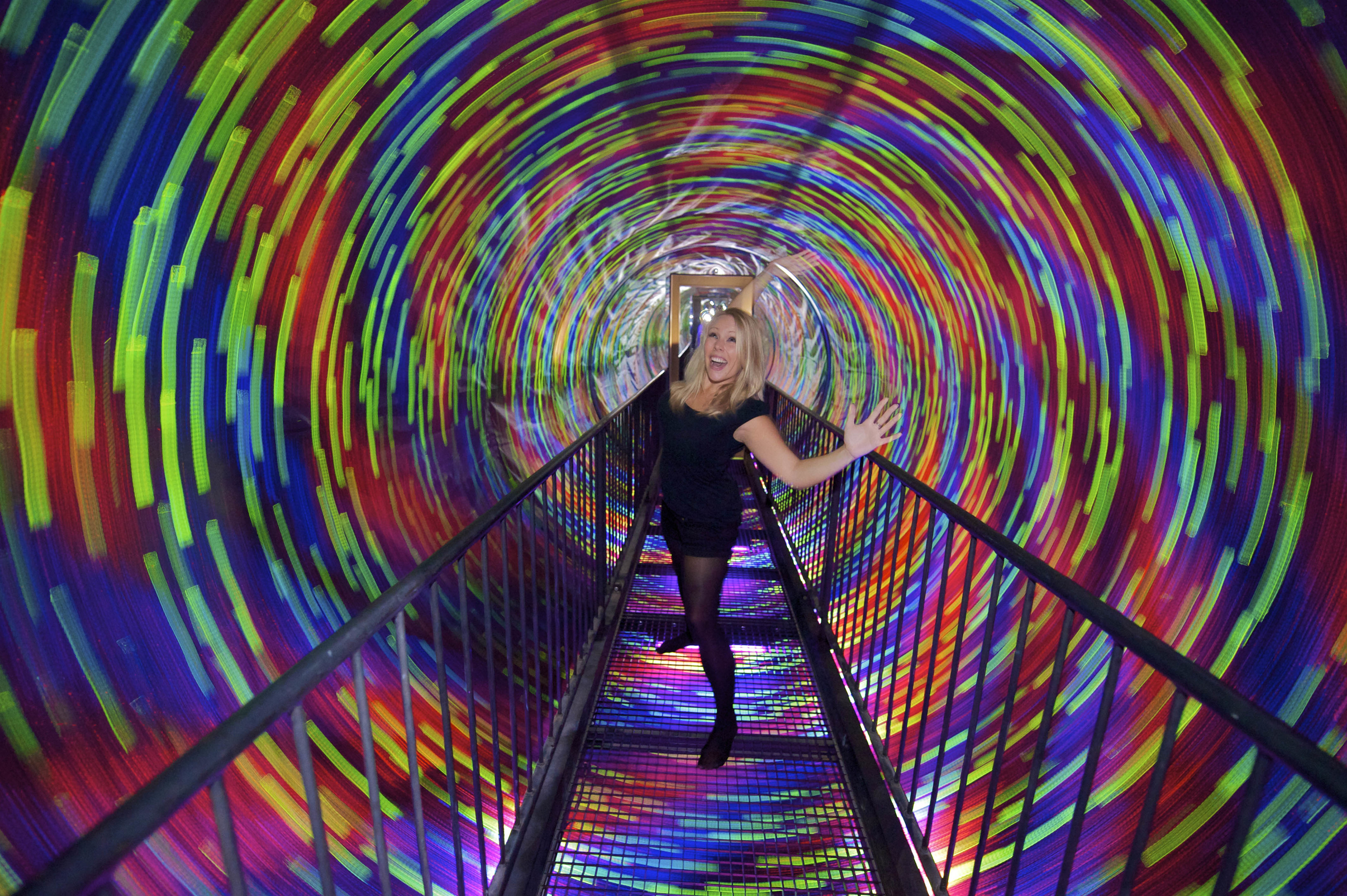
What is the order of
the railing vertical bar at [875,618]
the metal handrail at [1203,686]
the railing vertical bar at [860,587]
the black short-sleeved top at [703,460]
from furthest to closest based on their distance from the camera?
the railing vertical bar at [860,587] → the railing vertical bar at [875,618] → the black short-sleeved top at [703,460] → the metal handrail at [1203,686]

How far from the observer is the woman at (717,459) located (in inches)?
111

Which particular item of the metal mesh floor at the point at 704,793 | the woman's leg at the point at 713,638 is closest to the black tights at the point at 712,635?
the woman's leg at the point at 713,638

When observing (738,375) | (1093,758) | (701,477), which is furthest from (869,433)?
(1093,758)

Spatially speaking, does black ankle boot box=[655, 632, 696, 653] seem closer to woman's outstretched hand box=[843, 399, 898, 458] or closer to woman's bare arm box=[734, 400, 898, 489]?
woman's bare arm box=[734, 400, 898, 489]

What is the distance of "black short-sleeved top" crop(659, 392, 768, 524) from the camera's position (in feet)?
9.64

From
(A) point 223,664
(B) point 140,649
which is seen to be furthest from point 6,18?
(A) point 223,664

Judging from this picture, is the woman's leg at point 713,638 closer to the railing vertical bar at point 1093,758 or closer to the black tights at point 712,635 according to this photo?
the black tights at point 712,635

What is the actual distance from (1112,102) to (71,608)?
3390mm

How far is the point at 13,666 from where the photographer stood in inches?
58.9

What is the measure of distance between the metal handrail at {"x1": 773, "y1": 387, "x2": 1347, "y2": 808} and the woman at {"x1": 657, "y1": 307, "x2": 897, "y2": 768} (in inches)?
32.6

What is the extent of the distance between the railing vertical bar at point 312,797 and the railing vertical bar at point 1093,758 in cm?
145

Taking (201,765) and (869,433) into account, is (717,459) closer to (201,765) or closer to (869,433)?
(869,433)

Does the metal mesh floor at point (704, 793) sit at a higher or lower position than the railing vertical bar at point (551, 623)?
lower

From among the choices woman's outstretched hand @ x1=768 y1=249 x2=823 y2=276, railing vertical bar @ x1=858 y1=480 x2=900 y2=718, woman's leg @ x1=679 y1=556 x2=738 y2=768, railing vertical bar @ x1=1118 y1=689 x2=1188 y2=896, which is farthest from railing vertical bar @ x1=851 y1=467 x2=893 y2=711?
woman's outstretched hand @ x1=768 y1=249 x2=823 y2=276
